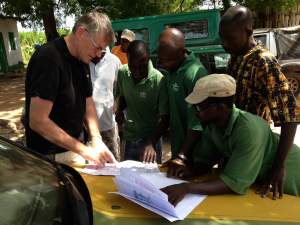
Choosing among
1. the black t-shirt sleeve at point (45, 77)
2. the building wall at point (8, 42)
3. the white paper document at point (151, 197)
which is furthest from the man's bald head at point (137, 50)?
the building wall at point (8, 42)

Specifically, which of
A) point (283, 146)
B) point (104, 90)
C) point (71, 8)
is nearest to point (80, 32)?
point (283, 146)

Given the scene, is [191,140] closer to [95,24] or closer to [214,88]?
[214,88]

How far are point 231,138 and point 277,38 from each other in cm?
768

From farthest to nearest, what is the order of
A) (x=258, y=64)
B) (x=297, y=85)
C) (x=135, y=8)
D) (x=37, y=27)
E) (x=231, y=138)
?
1. (x=37, y=27)
2. (x=135, y=8)
3. (x=297, y=85)
4. (x=258, y=64)
5. (x=231, y=138)

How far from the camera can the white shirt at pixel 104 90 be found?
3.64 meters

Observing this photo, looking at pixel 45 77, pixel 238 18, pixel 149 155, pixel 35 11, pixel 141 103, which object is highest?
pixel 35 11

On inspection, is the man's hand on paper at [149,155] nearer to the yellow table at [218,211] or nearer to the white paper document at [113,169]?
the white paper document at [113,169]

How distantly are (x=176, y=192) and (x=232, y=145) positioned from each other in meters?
0.34

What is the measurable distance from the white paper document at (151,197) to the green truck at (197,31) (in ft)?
15.1

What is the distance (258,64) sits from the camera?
214 cm

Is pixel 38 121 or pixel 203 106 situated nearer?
pixel 203 106

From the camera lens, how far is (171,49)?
2.54 m

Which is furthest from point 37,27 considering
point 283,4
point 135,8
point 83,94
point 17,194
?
point 17,194

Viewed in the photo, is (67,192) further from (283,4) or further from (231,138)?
(283,4)
